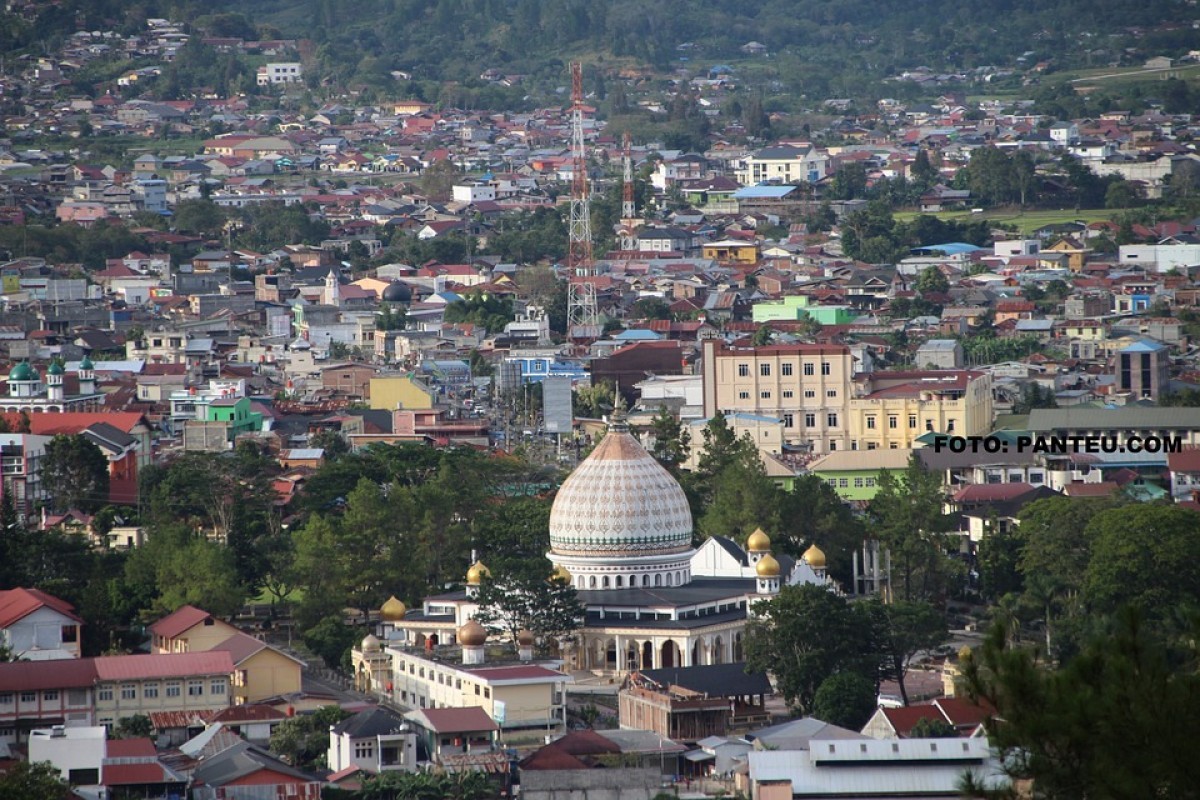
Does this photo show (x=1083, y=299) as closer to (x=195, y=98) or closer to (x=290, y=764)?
(x=290, y=764)

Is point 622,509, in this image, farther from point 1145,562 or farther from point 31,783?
point 31,783

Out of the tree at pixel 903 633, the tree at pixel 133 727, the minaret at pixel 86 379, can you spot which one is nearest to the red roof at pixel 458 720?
the tree at pixel 133 727

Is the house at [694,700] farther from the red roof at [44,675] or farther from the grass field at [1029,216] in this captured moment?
the grass field at [1029,216]

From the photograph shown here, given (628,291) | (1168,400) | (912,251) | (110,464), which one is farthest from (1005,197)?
(110,464)

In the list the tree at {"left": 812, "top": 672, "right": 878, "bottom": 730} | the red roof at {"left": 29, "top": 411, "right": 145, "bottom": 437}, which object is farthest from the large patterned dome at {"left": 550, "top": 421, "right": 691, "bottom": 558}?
the red roof at {"left": 29, "top": 411, "right": 145, "bottom": 437}

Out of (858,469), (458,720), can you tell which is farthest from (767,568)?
(858,469)

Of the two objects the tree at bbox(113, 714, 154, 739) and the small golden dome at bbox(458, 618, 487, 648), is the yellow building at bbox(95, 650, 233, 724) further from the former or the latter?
the small golden dome at bbox(458, 618, 487, 648)
